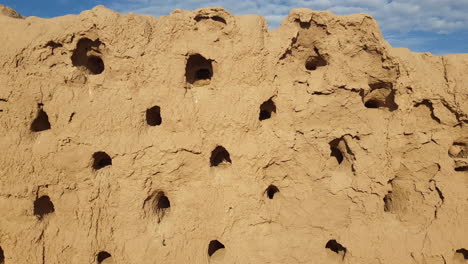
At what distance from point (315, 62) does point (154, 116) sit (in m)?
1.97

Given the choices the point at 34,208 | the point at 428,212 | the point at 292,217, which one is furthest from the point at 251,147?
the point at 34,208

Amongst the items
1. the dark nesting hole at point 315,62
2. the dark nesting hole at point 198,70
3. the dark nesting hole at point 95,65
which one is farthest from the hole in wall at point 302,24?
the dark nesting hole at point 95,65

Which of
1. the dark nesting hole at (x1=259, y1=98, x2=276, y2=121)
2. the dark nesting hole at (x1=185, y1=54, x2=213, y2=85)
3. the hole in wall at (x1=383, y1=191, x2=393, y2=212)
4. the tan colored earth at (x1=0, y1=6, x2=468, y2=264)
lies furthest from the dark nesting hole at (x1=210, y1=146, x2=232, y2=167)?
the hole in wall at (x1=383, y1=191, x2=393, y2=212)

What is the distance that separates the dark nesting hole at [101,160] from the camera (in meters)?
3.52

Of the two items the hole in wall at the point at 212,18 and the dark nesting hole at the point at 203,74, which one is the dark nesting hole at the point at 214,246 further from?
the hole in wall at the point at 212,18

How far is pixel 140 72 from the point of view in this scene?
11.3ft

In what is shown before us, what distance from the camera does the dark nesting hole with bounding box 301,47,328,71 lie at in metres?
3.72

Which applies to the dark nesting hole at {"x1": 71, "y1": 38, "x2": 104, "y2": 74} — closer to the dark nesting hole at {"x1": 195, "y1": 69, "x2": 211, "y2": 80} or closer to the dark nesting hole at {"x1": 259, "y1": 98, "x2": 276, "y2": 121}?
the dark nesting hole at {"x1": 195, "y1": 69, "x2": 211, "y2": 80}

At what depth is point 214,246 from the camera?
12.4 ft

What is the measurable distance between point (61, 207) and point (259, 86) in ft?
8.18

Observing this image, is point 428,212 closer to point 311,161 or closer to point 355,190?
point 355,190

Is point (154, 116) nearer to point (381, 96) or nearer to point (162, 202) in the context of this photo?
point (162, 202)

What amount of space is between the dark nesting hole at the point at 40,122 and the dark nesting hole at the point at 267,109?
7.76 ft

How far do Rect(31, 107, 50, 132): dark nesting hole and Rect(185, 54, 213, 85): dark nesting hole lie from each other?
1608mm
